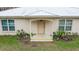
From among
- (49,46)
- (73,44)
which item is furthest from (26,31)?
(73,44)

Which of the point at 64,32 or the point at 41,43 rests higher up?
the point at 64,32

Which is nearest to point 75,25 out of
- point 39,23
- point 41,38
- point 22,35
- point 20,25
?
point 39,23

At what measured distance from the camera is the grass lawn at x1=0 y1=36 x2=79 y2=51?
10758 mm

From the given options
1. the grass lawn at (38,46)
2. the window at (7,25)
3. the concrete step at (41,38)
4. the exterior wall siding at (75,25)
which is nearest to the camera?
the grass lawn at (38,46)

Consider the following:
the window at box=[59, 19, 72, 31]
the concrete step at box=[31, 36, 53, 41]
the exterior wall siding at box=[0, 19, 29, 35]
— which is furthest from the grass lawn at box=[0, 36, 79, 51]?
the window at box=[59, 19, 72, 31]

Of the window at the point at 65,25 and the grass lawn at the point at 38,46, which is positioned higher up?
the window at the point at 65,25

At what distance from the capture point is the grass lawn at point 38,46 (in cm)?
1076

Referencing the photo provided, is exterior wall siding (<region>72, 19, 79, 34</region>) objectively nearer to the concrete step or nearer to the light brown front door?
the concrete step

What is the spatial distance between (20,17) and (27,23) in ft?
3.58

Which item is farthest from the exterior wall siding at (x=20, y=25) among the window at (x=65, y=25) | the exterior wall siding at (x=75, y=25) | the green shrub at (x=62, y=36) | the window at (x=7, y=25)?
the exterior wall siding at (x=75, y=25)

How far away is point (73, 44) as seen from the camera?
12.0 metres

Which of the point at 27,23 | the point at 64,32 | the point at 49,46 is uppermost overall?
the point at 27,23

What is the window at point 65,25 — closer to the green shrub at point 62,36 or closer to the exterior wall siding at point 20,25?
the green shrub at point 62,36

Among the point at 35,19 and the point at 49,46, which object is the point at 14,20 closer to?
the point at 35,19
